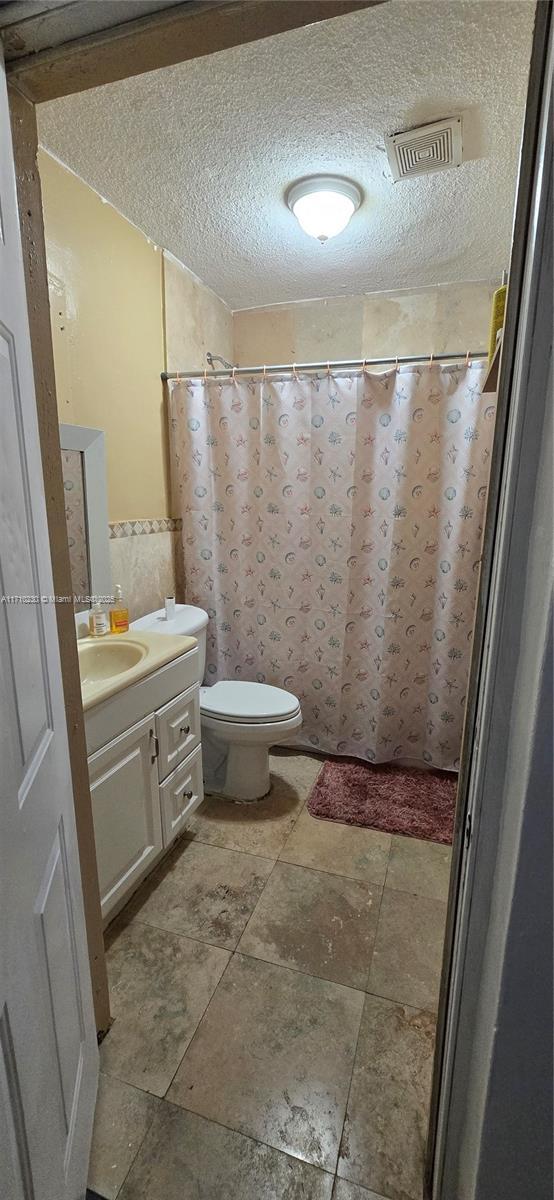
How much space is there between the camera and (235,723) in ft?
6.16

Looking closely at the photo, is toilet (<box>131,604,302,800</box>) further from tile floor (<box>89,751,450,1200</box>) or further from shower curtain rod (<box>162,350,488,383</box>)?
shower curtain rod (<box>162,350,488,383</box>)

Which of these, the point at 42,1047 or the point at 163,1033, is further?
the point at 163,1033

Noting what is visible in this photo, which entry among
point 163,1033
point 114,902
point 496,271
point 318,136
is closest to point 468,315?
point 496,271

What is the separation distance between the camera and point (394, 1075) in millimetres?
1079

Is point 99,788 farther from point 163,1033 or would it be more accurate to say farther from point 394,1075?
point 394,1075

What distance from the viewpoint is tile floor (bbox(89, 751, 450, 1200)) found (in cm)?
93

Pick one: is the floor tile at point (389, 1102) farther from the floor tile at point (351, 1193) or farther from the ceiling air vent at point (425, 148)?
the ceiling air vent at point (425, 148)

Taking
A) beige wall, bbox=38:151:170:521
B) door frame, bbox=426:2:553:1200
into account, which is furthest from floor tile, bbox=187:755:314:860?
beige wall, bbox=38:151:170:521

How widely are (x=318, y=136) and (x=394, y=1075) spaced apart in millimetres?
2477

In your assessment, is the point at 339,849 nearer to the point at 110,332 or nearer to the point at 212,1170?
the point at 212,1170

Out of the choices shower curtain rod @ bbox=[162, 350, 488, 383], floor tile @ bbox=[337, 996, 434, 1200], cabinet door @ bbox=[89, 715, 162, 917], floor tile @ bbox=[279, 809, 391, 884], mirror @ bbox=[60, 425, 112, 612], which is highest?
shower curtain rod @ bbox=[162, 350, 488, 383]

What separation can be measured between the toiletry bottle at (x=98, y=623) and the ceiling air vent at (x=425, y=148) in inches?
68.3

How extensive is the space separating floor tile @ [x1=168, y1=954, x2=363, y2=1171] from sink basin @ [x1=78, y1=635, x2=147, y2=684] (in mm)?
899

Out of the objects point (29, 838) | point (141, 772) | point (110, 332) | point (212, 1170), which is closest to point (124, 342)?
point (110, 332)
